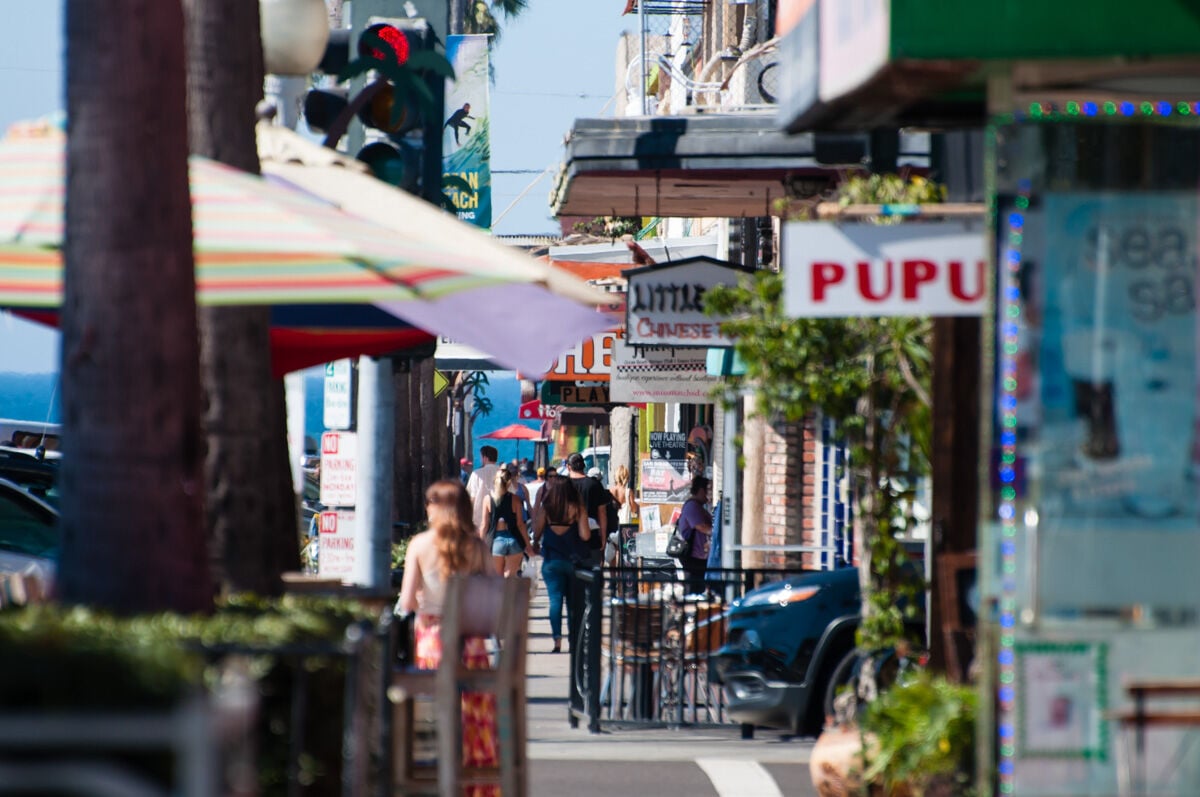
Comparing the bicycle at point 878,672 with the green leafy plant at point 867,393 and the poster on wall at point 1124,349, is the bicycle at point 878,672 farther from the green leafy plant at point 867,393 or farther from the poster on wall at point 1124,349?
the poster on wall at point 1124,349

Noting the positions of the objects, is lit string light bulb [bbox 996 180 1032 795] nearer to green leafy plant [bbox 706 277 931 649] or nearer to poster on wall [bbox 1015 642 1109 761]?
poster on wall [bbox 1015 642 1109 761]

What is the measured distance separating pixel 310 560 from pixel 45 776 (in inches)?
666

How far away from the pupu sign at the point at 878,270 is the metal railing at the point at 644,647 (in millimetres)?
5574

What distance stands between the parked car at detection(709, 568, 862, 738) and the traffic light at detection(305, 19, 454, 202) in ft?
11.6

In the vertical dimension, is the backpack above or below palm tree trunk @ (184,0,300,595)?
below

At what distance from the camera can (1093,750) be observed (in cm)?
555

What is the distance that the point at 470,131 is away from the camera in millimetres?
18125

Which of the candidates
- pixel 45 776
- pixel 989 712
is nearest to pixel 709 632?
pixel 989 712

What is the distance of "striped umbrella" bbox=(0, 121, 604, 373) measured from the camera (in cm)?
589

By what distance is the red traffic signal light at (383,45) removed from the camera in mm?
10266

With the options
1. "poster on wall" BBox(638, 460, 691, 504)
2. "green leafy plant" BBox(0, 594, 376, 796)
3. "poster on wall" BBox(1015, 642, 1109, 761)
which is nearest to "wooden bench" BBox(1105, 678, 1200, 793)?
"poster on wall" BBox(1015, 642, 1109, 761)

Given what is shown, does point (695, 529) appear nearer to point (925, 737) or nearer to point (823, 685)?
point (823, 685)

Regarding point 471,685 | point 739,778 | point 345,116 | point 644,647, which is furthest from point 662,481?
point 471,685

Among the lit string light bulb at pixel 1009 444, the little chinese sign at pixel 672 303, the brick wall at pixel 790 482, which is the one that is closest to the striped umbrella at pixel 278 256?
Result: the lit string light bulb at pixel 1009 444
